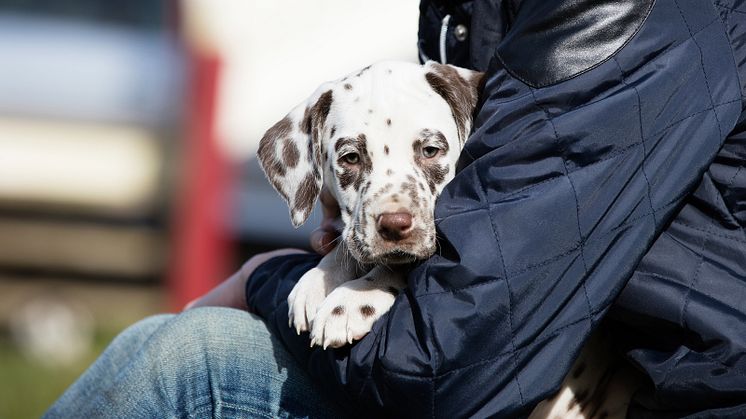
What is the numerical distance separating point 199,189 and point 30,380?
1830 millimetres

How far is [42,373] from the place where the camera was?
6992 millimetres

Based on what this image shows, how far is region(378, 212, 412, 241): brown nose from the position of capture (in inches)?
109

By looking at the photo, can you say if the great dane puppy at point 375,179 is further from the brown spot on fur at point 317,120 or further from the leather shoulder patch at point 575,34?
the leather shoulder patch at point 575,34

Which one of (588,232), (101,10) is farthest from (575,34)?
(101,10)

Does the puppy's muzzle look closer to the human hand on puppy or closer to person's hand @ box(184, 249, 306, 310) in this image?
the human hand on puppy

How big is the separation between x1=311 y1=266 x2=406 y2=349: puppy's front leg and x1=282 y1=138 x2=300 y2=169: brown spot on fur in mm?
592

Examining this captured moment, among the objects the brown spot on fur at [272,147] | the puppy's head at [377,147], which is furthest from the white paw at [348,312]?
the brown spot on fur at [272,147]

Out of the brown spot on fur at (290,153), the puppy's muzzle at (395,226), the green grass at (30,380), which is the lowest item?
the green grass at (30,380)

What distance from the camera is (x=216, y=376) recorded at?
2.81 metres

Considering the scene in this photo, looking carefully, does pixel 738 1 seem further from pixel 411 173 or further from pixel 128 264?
pixel 128 264

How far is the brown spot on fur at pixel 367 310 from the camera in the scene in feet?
8.55

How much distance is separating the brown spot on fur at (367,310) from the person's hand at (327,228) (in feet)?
1.79

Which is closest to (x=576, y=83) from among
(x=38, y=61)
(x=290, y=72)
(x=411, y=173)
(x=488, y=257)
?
(x=488, y=257)

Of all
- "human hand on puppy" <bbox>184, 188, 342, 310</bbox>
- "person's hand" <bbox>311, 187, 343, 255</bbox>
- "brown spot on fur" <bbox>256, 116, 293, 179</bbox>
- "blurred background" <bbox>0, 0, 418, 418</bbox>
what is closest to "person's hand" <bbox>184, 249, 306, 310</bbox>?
"human hand on puppy" <bbox>184, 188, 342, 310</bbox>
